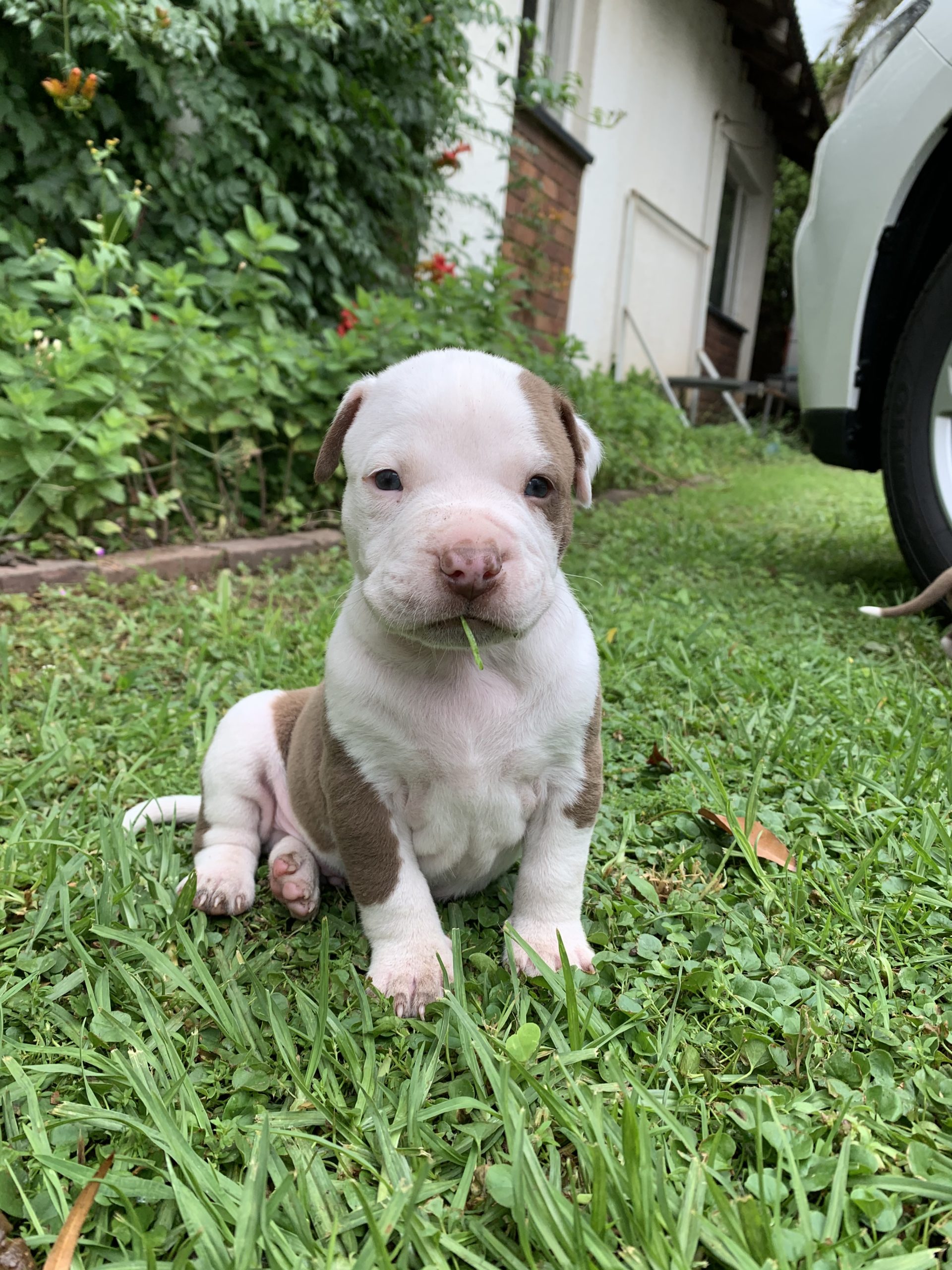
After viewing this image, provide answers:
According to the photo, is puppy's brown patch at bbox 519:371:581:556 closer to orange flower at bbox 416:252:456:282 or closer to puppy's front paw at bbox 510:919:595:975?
puppy's front paw at bbox 510:919:595:975

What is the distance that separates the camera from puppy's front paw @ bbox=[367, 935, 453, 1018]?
5.30 ft

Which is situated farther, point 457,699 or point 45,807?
point 45,807

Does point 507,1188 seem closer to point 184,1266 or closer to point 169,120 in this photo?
point 184,1266

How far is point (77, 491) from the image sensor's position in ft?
13.2

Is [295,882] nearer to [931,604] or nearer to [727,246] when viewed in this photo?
[931,604]

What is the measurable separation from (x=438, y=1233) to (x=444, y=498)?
3.53 feet

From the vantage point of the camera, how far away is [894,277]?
376 centimetres

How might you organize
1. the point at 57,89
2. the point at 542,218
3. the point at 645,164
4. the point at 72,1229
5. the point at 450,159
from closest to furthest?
the point at 72,1229 → the point at 57,89 → the point at 450,159 → the point at 542,218 → the point at 645,164

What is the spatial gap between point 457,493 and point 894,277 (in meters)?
3.07

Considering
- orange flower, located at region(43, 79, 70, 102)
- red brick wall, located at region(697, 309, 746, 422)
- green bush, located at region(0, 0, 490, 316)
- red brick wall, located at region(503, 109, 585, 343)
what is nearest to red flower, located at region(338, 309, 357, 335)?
green bush, located at region(0, 0, 490, 316)

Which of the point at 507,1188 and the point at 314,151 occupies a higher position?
the point at 314,151

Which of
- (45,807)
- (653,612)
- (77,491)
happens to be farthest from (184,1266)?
(77,491)

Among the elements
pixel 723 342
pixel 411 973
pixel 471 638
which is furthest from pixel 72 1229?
pixel 723 342

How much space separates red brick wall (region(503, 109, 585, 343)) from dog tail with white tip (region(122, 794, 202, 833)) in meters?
6.10
